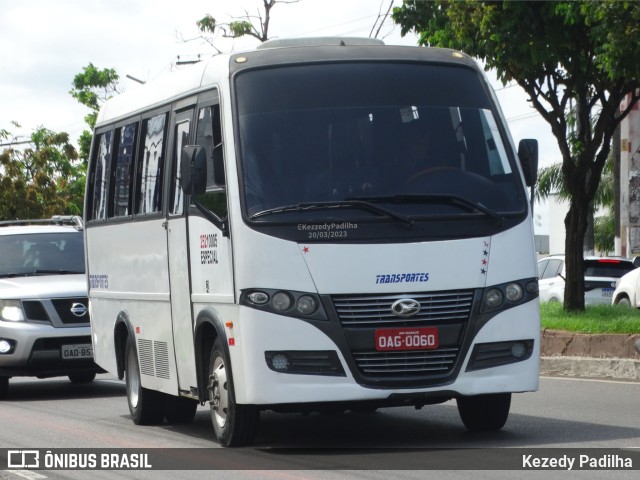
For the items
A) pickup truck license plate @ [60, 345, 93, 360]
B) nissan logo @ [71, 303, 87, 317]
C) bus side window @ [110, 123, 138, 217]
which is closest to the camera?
bus side window @ [110, 123, 138, 217]

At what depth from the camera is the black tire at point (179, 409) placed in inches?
530

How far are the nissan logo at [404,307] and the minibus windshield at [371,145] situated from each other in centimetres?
57

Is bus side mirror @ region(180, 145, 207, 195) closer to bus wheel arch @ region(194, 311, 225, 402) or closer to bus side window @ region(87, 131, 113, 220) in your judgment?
bus wheel arch @ region(194, 311, 225, 402)

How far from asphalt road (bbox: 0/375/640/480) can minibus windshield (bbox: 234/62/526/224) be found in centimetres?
165

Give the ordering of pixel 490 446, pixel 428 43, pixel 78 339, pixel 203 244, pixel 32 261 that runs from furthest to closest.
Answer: pixel 428 43 < pixel 32 261 < pixel 78 339 < pixel 203 244 < pixel 490 446

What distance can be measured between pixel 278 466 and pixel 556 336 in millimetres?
9085

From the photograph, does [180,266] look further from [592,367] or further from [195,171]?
[592,367]

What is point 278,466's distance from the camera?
9.77 metres

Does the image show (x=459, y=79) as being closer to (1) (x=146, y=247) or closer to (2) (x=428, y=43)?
(1) (x=146, y=247)

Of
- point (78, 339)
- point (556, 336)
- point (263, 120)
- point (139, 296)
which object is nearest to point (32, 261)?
point (78, 339)

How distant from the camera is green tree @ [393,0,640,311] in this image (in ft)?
57.6

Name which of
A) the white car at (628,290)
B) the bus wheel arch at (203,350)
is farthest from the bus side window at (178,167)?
the white car at (628,290)

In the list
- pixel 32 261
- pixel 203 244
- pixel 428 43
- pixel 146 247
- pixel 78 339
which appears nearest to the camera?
pixel 203 244

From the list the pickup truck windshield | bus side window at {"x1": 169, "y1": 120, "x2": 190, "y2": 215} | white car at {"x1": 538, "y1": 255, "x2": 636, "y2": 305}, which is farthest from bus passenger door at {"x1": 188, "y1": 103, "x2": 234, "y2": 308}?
white car at {"x1": 538, "y1": 255, "x2": 636, "y2": 305}
